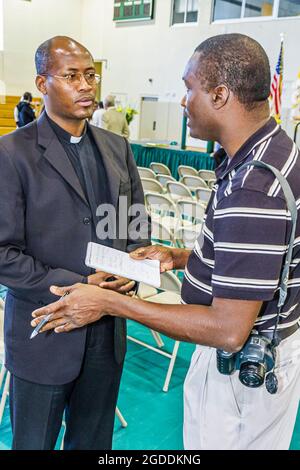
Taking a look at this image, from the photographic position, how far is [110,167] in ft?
5.66

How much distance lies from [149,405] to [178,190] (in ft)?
12.6

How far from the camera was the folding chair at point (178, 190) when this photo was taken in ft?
19.9

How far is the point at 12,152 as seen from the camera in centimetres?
152

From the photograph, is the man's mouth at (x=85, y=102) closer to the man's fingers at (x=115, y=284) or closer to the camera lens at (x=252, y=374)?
the man's fingers at (x=115, y=284)

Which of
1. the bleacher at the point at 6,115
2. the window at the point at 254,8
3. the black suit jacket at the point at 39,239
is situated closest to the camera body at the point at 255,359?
the black suit jacket at the point at 39,239

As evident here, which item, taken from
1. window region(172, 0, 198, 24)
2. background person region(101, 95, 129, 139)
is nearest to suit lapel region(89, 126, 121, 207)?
background person region(101, 95, 129, 139)

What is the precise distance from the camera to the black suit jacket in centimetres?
151

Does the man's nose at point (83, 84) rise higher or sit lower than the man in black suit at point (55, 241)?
higher

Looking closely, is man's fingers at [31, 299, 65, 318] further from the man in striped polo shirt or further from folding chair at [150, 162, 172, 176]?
folding chair at [150, 162, 172, 176]

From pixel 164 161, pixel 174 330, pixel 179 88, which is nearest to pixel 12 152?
pixel 174 330

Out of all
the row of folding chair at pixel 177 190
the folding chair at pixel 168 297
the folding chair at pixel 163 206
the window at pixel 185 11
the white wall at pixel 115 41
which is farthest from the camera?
the white wall at pixel 115 41

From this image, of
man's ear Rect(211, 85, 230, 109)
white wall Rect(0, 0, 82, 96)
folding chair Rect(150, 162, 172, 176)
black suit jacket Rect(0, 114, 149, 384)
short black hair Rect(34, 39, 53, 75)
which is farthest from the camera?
white wall Rect(0, 0, 82, 96)

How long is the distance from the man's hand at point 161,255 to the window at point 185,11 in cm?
1434

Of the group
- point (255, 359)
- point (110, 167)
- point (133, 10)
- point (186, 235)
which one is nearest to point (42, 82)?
point (110, 167)
